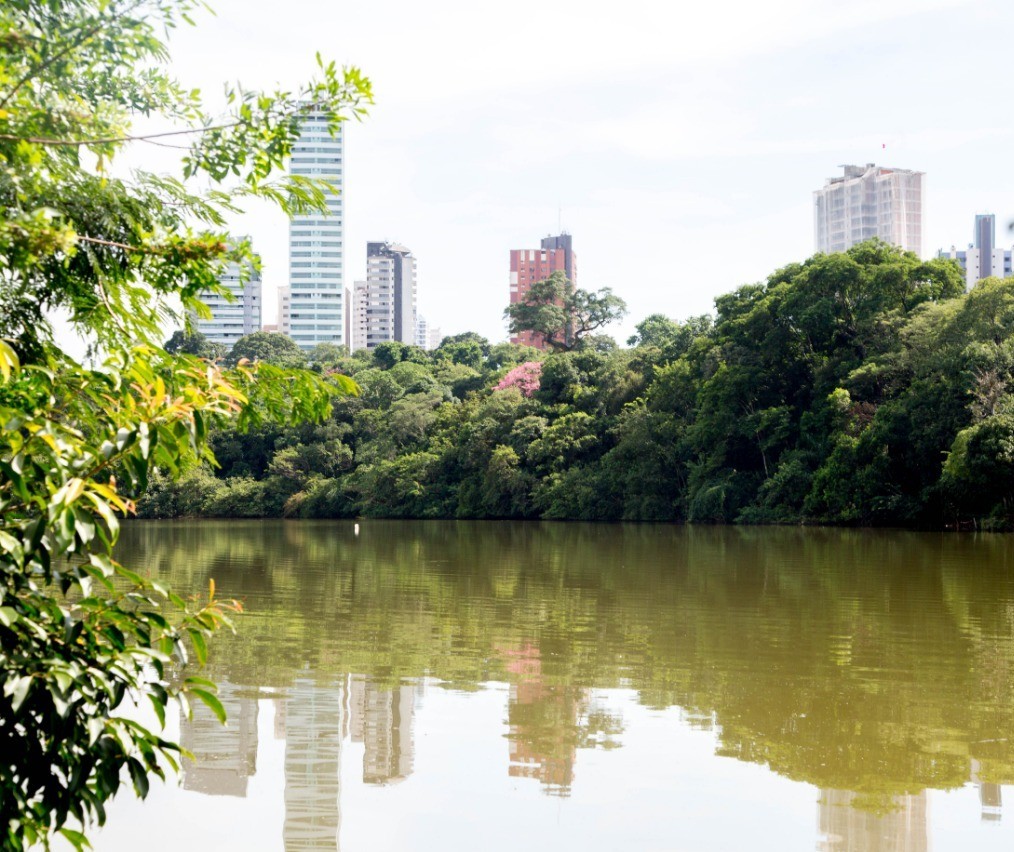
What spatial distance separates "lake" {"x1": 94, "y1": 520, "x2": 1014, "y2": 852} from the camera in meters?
4.61

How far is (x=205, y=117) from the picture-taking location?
10.5ft

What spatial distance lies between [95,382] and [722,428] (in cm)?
3551

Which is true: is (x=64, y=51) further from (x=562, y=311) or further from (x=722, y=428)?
(x=562, y=311)

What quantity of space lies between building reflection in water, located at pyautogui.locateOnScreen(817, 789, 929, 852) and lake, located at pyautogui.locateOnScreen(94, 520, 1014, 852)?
1 cm

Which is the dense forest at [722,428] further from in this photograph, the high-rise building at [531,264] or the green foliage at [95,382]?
the high-rise building at [531,264]

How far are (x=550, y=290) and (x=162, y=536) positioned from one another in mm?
32048

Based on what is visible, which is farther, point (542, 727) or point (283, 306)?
point (283, 306)

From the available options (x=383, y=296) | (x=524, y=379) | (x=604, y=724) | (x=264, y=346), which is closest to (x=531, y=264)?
(x=383, y=296)

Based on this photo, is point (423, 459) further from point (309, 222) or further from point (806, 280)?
point (309, 222)

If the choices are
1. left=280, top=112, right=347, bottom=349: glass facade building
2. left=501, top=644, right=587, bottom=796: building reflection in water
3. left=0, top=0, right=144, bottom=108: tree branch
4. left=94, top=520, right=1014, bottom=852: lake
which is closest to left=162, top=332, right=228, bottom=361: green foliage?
left=0, top=0, right=144, bottom=108: tree branch

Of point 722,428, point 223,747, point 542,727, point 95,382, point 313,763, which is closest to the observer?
point 95,382

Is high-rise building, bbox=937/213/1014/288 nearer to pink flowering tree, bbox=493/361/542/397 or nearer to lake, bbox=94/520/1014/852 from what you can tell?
pink flowering tree, bbox=493/361/542/397

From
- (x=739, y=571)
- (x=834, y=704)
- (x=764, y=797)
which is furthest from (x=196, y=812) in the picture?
(x=739, y=571)

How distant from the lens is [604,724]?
628cm
